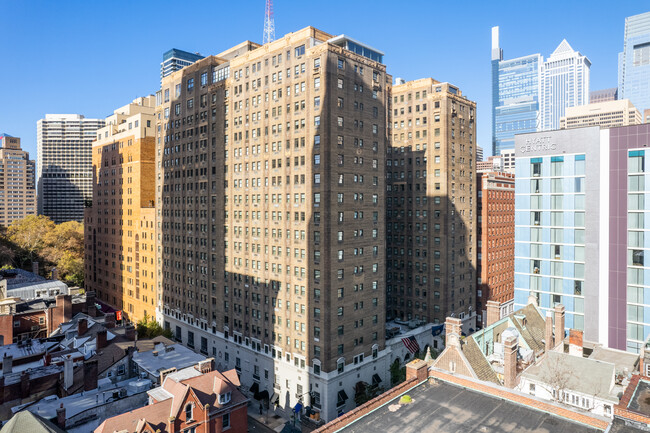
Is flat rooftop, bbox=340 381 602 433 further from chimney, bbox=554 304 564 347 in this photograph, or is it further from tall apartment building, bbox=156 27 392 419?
tall apartment building, bbox=156 27 392 419

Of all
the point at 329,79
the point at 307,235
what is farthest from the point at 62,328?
the point at 329,79

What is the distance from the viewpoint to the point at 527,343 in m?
63.1

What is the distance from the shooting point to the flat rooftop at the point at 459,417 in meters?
34.3

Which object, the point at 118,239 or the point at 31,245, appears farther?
the point at 31,245

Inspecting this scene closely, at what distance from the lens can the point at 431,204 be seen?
349ft

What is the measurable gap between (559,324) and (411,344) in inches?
1389

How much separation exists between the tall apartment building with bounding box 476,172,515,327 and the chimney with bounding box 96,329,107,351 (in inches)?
3623

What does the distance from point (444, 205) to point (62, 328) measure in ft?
274

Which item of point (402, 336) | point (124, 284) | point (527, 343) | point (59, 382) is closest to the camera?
point (59, 382)

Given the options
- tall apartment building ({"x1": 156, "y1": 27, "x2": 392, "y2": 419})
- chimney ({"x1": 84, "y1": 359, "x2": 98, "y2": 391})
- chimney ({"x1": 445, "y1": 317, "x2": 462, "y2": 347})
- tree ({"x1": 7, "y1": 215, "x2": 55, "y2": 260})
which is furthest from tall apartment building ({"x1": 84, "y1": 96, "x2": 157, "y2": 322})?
chimney ({"x1": 445, "y1": 317, "x2": 462, "y2": 347})

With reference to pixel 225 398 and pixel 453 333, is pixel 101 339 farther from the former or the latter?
pixel 453 333

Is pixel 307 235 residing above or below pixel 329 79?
below

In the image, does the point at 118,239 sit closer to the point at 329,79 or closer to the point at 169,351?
the point at 169,351

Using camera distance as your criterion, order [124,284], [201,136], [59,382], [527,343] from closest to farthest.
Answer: [59,382] < [527,343] < [201,136] < [124,284]
